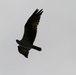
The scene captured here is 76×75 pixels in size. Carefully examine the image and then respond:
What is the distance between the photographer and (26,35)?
148 ft

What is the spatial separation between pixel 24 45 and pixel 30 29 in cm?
147

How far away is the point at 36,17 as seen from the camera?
144 feet

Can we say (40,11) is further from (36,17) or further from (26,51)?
(26,51)

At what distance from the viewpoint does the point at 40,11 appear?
144 ft

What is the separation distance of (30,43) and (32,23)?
4.70ft

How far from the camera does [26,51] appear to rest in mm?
46531

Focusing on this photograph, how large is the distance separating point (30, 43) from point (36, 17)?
6.41 feet

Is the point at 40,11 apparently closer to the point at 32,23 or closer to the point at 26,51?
the point at 32,23

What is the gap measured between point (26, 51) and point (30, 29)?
2.65m

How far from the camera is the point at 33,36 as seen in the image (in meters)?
44.5

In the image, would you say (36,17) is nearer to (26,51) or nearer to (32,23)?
(32,23)

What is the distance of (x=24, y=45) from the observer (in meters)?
45.3

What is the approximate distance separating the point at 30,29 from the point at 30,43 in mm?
1009

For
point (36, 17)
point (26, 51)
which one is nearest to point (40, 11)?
point (36, 17)
